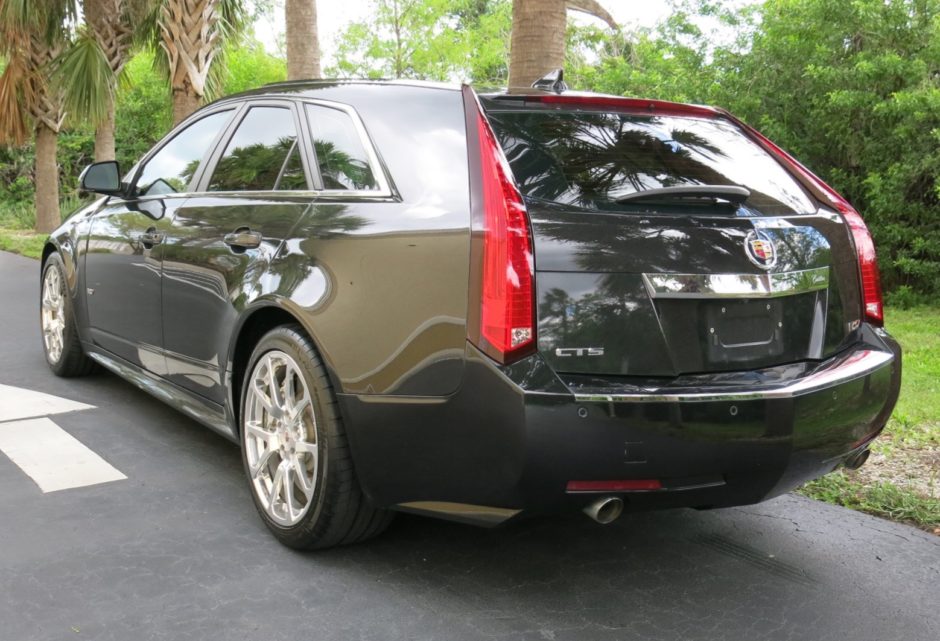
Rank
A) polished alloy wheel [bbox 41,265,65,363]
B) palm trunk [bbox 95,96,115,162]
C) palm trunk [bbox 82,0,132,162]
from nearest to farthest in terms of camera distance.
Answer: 1. polished alloy wheel [bbox 41,265,65,363]
2. palm trunk [bbox 82,0,132,162]
3. palm trunk [bbox 95,96,115,162]

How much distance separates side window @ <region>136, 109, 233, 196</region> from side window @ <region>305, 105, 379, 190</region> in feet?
2.76

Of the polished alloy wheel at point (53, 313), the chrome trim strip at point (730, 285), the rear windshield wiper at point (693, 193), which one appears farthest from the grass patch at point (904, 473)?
the polished alloy wheel at point (53, 313)

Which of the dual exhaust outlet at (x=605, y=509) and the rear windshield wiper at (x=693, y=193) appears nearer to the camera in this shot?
the dual exhaust outlet at (x=605, y=509)

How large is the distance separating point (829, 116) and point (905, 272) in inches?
70.0

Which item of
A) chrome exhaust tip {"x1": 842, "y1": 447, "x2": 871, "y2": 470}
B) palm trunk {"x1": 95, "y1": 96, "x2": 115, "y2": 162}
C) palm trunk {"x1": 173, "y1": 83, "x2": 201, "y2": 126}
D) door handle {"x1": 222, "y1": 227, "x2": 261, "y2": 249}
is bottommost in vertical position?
chrome exhaust tip {"x1": 842, "y1": 447, "x2": 871, "y2": 470}

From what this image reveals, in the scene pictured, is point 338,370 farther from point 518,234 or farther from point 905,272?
point 905,272

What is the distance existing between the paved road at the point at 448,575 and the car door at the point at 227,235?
0.62m

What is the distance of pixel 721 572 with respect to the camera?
3.35m

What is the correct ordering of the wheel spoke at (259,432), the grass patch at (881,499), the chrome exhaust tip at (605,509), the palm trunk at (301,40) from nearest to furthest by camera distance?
the chrome exhaust tip at (605,509)
the wheel spoke at (259,432)
the grass patch at (881,499)
the palm trunk at (301,40)

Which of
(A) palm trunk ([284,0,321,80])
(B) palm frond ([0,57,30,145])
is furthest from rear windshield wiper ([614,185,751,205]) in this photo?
(B) palm frond ([0,57,30,145])

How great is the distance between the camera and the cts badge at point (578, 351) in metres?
2.71

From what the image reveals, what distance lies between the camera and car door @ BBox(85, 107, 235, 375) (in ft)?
14.6

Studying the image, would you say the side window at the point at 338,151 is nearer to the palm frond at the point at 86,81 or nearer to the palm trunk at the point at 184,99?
the palm trunk at the point at 184,99

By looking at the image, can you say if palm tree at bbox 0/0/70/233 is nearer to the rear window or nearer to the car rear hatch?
the rear window
